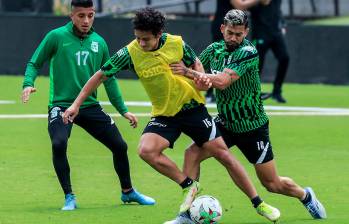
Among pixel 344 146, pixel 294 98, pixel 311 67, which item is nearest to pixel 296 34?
pixel 311 67

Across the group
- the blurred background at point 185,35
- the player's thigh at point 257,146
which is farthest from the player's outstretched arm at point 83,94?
the blurred background at point 185,35

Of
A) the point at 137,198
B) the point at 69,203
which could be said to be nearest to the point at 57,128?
the point at 69,203

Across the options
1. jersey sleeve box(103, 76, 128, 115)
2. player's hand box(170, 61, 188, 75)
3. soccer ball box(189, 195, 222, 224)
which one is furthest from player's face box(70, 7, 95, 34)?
soccer ball box(189, 195, 222, 224)

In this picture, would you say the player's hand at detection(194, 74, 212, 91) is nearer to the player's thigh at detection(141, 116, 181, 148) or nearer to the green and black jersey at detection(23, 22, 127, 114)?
the player's thigh at detection(141, 116, 181, 148)

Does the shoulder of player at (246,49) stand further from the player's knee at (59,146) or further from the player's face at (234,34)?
the player's knee at (59,146)

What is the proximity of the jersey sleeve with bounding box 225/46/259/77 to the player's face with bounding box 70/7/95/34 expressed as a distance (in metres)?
1.66

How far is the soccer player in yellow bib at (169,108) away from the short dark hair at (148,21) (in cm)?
7

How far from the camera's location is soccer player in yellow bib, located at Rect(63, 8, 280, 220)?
31.8ft

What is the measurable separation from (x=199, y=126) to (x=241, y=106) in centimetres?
41

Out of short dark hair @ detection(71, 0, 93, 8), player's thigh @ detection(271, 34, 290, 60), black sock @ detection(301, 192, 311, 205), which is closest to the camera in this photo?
black sock @ detection(301, 192, 311, 205)

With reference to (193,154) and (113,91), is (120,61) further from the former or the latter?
(113,91)

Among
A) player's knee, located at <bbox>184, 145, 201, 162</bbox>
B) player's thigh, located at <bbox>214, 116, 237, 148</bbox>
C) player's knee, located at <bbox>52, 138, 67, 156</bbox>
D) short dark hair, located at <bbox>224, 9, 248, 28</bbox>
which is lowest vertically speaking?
player's knee, located at <bbox>52, 138, 67, 156</bbox>

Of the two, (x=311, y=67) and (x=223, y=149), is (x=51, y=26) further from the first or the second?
(x=223, y=149)

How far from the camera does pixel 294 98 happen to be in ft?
72.2
